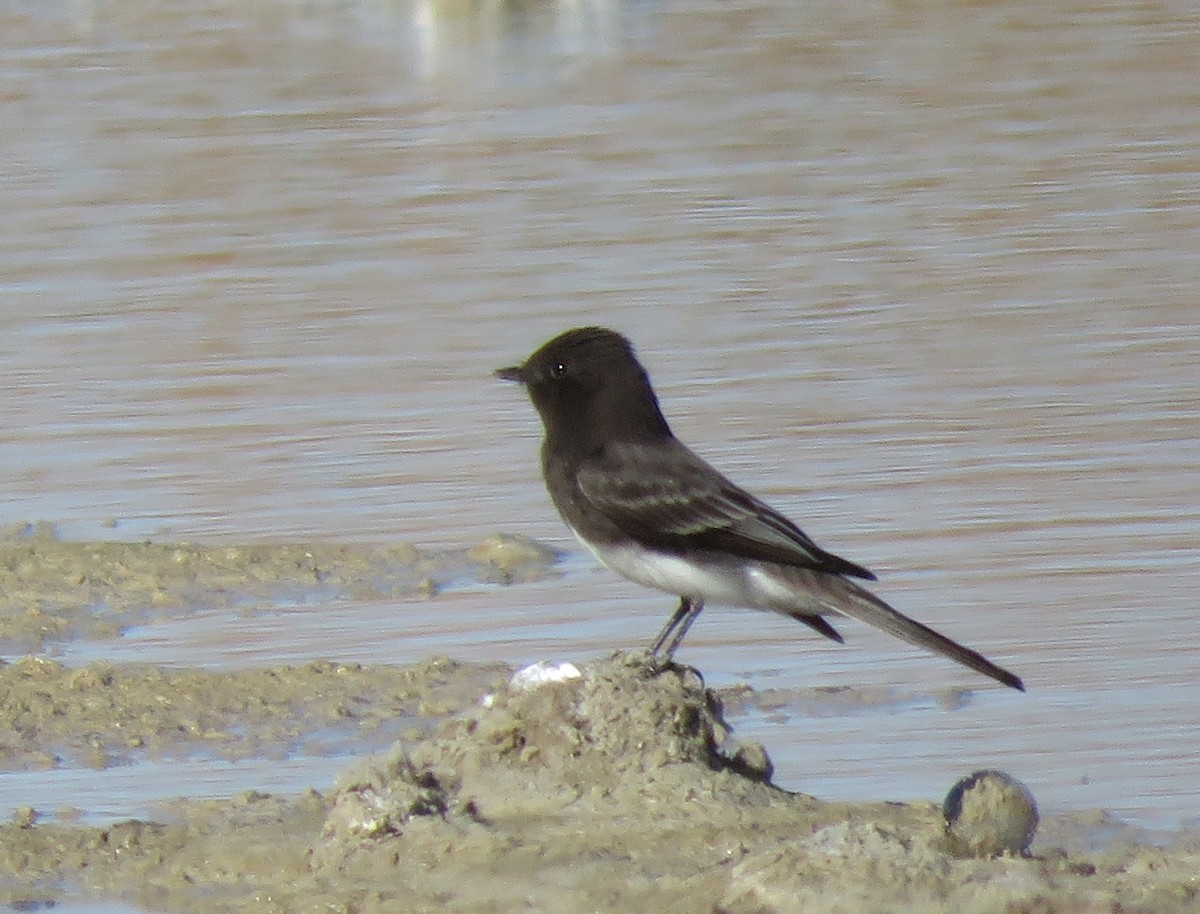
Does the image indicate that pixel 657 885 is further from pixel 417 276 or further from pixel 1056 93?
pixel 1056 93

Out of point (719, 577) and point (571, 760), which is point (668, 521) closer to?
point (719, 577)

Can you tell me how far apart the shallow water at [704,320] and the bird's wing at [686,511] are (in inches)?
23.6

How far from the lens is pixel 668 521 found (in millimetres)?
6738

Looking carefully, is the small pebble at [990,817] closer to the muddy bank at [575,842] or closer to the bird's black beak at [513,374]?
the muddy bank at [575,842]

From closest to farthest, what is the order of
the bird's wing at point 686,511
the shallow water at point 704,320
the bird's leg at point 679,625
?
1. the bird's wing at point 686,511
2. the bird's leg at point 679,625
3. the shallow water at point 704,320

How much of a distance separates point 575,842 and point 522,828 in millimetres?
166

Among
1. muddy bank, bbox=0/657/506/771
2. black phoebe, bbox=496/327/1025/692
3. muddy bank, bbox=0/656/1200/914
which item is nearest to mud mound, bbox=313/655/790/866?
muddy bank, bbox=0/656/1200/914

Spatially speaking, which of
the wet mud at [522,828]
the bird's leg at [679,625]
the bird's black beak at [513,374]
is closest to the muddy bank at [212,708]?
the wet mud at [522,828]

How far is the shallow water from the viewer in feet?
26.1

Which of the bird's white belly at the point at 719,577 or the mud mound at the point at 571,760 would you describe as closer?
the mud mound at the point at 571,760

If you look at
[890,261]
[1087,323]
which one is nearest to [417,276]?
[890,261]

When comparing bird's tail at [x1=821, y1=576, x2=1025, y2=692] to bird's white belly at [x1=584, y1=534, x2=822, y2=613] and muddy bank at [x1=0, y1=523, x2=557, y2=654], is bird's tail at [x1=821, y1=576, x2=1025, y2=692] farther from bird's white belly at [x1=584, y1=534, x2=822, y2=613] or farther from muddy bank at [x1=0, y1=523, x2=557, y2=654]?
muddy bank at [x1=0, y1=523, x2=557, y2=654]

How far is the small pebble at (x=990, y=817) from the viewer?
5805 mm

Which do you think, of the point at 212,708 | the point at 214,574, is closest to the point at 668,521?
the point at 212,708
